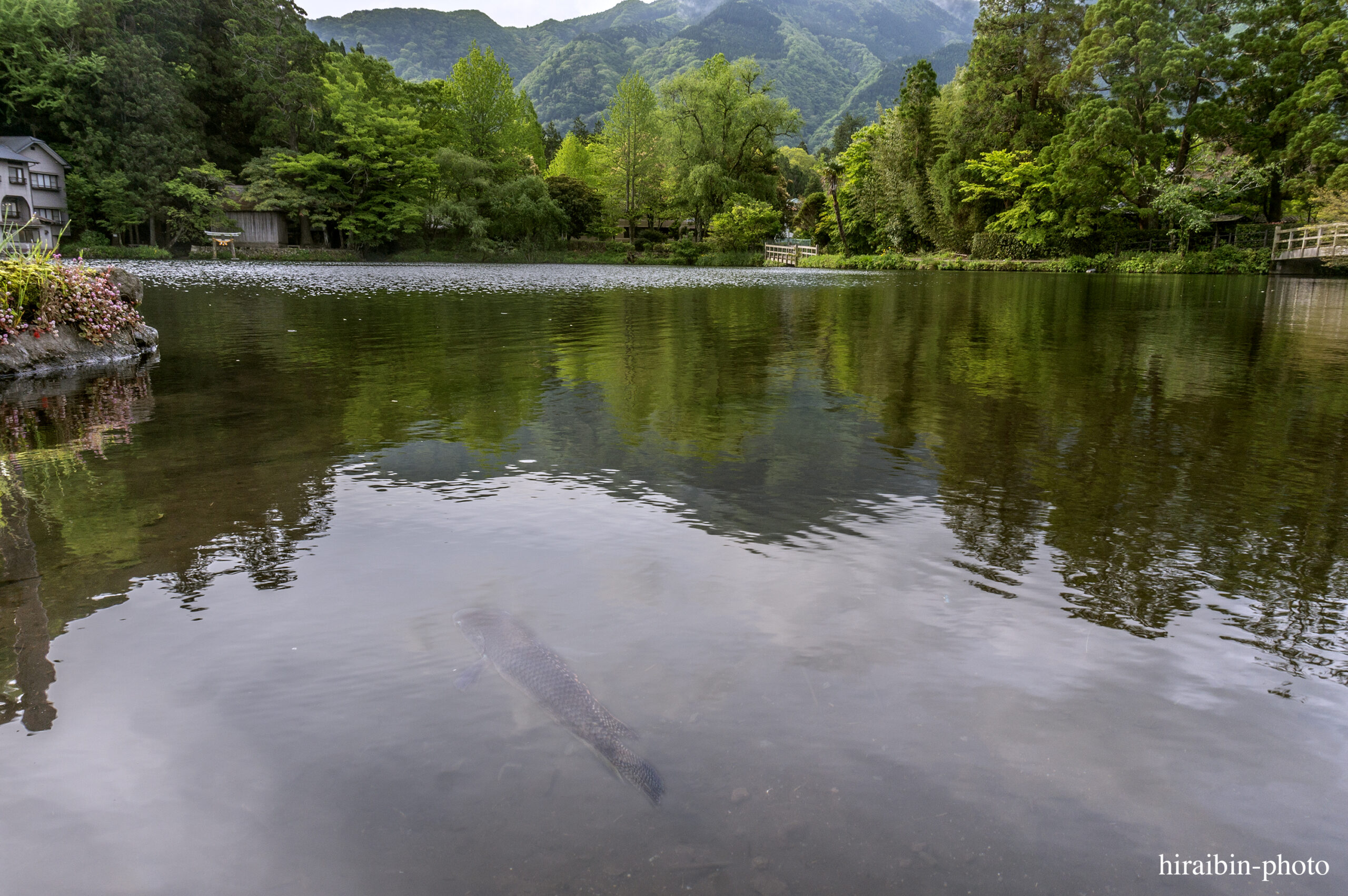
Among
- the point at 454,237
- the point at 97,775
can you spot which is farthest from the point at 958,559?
the point at 454,237

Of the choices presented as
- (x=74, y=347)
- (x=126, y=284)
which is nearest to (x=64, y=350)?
(x=74, y=347)

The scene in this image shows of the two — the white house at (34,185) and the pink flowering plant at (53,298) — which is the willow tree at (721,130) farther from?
the pink flowering plant at (53,298)

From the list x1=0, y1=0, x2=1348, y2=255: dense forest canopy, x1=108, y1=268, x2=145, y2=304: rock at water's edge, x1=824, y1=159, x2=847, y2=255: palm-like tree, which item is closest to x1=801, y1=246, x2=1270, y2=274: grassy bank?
x1=0, y1=0, x2=1348, y2=255: dense forest canopy

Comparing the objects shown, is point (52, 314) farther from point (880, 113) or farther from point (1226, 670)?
point (880, 113)

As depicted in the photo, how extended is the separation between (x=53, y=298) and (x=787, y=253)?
54110 mm

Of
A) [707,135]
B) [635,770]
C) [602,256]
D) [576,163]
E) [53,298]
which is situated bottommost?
[635,770]

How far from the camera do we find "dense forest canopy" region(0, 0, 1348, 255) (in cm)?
4112

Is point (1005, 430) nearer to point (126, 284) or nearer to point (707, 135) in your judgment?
point (126, 284)

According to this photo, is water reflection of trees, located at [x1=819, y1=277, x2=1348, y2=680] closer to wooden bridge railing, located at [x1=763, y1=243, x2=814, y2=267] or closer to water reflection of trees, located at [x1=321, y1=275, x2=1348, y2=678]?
water reflection of trees, located at [x1=321, y1=275, x2=1348, y2=678]

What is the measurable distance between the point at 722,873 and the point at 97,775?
2104mm

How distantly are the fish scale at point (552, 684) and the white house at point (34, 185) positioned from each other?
53114 millimetres

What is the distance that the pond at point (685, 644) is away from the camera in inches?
89.1

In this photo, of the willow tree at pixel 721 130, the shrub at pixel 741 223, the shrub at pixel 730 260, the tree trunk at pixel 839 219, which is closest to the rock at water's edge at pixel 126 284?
the shrub at pixel 730 260

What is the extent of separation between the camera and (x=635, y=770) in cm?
256
